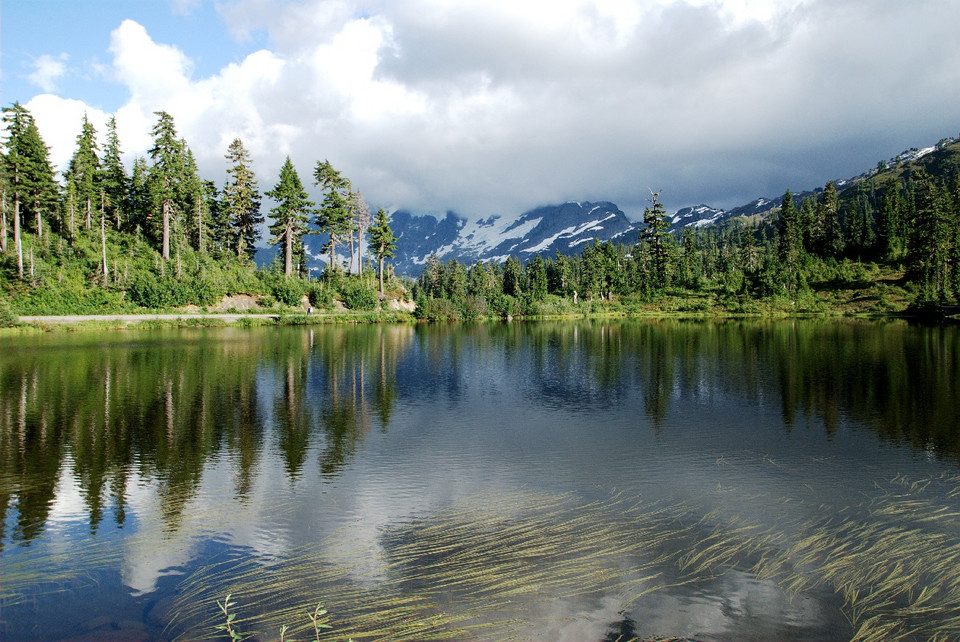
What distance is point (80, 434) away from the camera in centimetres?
1736

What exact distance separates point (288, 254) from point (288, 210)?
22.4ft

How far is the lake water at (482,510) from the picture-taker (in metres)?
7.90

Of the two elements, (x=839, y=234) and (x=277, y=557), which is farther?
(x=839, y=234)

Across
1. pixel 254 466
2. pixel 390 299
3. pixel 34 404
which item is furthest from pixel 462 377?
pixel 390 299

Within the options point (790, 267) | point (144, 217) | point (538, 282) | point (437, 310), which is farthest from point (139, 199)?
point (790, 267)

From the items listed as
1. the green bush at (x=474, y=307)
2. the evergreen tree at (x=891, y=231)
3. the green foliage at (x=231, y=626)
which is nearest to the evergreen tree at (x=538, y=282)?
the green bush at (x=474, y=307)

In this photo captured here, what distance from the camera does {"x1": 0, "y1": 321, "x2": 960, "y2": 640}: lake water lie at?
25.9 feet

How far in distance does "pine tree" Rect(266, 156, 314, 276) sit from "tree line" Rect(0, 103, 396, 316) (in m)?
0.15

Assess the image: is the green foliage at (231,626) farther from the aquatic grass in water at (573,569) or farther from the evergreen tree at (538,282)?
the evergreen tree at (538,282)

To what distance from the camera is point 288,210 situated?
84.3 metres

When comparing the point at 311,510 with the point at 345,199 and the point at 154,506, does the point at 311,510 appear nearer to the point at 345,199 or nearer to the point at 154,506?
the point at 154,506

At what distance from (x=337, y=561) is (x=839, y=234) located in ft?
469

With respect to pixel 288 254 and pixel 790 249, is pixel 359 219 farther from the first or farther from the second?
pixel 790 249

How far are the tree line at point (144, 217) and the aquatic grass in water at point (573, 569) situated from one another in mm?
69892
